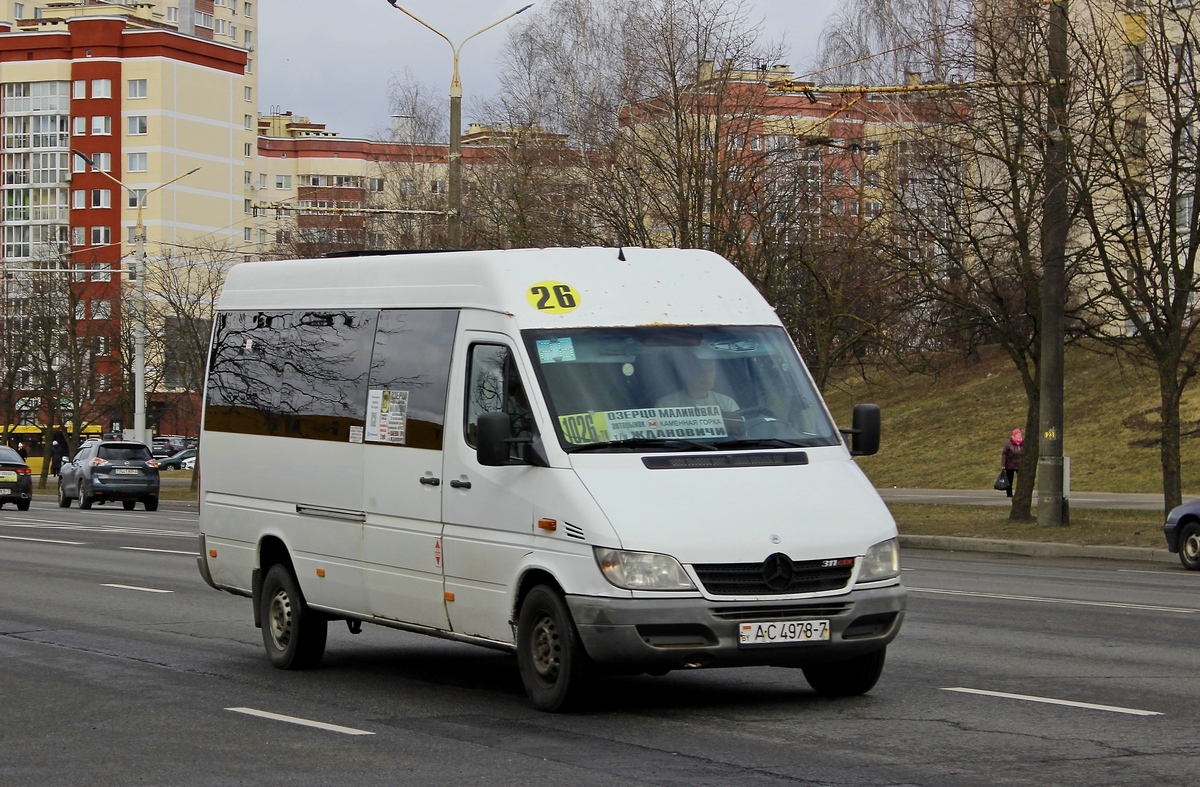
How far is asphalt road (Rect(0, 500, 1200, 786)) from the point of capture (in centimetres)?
757

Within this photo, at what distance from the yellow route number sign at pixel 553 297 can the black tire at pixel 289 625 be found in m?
2.90

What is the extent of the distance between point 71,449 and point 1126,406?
36.2 metres

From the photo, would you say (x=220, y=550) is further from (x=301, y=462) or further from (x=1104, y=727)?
(x=1104, y=727)

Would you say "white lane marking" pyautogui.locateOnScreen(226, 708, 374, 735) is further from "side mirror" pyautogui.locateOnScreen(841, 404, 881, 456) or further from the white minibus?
"side mirror" pyautogui.locateOnScreen(841, 404, 881, 456)

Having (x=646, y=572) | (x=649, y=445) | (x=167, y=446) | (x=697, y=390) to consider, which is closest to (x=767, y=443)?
(x=697, y=390)

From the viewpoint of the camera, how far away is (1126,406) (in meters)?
46.2

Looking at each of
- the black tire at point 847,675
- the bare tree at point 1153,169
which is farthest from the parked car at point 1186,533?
the black tire at point 847,675

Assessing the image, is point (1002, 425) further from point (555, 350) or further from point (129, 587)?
point (555, 350)

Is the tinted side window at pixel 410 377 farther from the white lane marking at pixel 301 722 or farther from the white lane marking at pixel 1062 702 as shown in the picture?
the white lane marking at pixel 1062 702

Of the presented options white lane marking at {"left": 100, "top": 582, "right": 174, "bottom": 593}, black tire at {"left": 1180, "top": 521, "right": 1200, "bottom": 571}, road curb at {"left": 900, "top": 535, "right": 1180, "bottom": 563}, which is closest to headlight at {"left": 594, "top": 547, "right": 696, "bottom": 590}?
white lane marking at {"left": 100, "top": 582, "right": 174, "bottom": 593}

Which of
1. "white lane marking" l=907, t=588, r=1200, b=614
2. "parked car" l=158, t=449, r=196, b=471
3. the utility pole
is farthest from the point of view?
"parked car" l=158, t=449, r=196, b=471

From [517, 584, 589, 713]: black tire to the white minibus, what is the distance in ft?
0.04

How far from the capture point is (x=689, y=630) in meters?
8.52

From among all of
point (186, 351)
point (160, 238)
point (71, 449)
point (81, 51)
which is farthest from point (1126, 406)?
point (81, 51)
